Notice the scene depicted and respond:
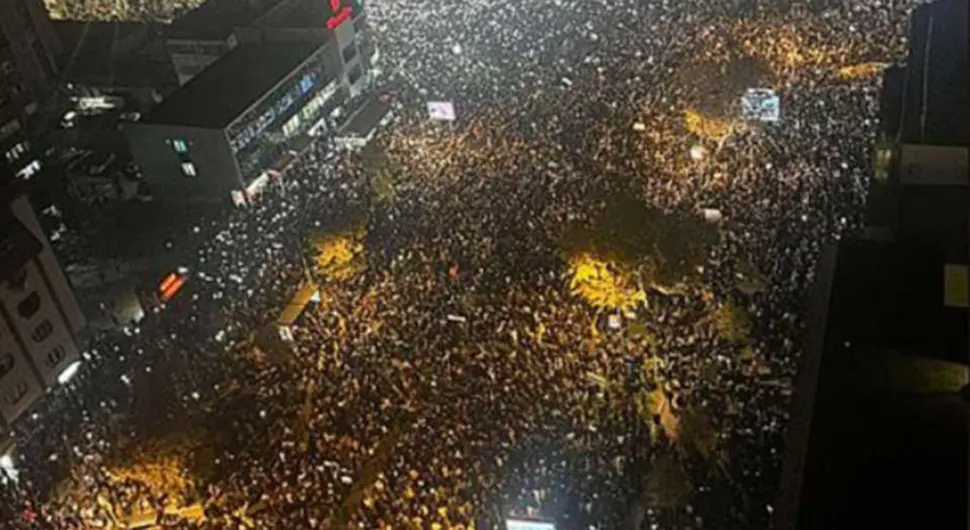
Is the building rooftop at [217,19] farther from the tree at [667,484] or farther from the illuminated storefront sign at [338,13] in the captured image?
the tree at [667,484]

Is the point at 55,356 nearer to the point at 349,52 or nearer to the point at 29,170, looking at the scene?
the point at 29,170

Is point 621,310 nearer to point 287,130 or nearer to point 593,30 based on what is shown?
point 287,130

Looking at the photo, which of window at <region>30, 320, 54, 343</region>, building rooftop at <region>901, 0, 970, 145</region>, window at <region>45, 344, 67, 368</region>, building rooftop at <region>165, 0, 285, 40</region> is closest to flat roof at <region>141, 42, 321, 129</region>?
building rooftop at <region>165, 0, 285, 40</region>

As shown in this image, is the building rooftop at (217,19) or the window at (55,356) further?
the building rooftop at (217,19)

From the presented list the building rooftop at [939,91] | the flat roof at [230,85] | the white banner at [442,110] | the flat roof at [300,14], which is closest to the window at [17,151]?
the flat roof at [230,85]

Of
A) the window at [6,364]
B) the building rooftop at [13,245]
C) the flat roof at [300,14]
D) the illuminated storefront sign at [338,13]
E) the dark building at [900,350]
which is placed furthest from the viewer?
the flat roof at [300,14]

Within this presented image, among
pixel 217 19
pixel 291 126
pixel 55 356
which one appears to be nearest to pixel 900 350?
pixel 55 356

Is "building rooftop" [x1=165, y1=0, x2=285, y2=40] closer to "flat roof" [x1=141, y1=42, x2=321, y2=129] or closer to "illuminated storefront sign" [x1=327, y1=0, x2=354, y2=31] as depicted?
"flat roof" [x1=141, y1=42, x2=321, y2=129]
